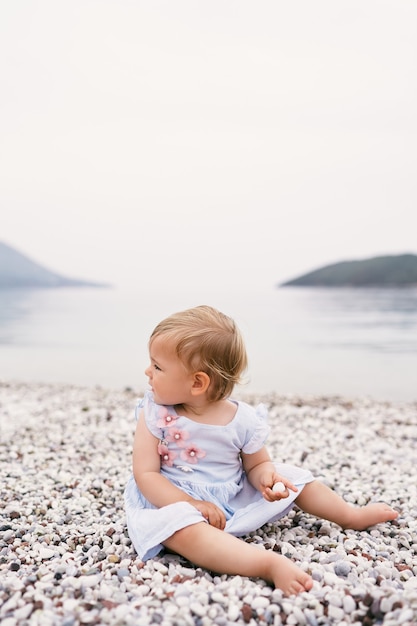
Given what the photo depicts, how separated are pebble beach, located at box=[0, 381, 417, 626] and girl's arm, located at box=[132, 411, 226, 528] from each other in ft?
0.77

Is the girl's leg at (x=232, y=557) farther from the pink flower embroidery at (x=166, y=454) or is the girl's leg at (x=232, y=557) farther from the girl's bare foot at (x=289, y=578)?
the pink flower embroidery at (x=166, y=454)

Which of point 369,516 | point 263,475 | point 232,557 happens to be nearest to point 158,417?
point 263,475

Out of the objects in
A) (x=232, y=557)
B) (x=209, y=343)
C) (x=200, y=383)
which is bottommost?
(x=232, y=557)

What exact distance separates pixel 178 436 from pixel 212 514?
39 cm

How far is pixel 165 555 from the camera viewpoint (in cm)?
307

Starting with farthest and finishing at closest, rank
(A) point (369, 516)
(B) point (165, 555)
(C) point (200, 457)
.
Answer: (A) point (369, 516) → (C) point (200, 457) → (B) point (165, 555)

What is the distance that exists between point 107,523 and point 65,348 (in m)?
8.70

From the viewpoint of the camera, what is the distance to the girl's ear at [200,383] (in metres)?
3.16

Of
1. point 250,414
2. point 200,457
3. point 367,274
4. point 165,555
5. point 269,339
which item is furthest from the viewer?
point 367,274

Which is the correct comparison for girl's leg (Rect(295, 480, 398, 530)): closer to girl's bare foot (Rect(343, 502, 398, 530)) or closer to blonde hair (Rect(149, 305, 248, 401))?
girl's bare foot (Rect(343, 502, 398, 530))

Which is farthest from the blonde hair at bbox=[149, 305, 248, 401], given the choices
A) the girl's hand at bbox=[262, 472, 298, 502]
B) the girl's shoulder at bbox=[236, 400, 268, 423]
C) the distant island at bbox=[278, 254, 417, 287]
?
the distant island at bbox=[278, 254, 417, 287]

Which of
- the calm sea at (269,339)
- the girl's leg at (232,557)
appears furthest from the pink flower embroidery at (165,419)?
the calm sea at (269,339)

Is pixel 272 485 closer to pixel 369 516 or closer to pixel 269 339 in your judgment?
pixel 369 516

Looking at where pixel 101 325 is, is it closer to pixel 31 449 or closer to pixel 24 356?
pixel 24 356
